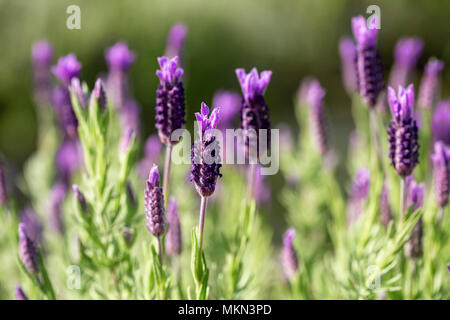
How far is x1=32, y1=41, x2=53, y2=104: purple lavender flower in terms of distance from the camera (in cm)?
176

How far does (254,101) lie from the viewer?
Result: 1026 millimetres

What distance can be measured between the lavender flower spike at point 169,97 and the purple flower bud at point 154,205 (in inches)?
5.3

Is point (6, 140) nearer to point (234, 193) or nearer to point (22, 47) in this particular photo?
point (22, 47)

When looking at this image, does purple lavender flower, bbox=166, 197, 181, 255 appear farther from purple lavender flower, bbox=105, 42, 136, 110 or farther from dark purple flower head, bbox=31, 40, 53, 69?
dark purple flower head, bbox=31, 40, 53, 69

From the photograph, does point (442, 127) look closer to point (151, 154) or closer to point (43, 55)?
point (151, 154)

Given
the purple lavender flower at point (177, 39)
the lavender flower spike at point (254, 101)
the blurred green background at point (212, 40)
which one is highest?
the blurred green background at point (212, 40)

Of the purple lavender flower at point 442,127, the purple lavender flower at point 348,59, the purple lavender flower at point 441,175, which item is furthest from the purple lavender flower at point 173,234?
the purple lavender flower at point 348,59

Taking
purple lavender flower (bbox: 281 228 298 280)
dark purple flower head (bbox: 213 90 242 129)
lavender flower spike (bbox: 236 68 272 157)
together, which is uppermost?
dark purple flower head (bbox: 213 90 242 129)

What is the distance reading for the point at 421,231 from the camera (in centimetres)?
120

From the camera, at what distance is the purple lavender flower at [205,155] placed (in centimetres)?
89

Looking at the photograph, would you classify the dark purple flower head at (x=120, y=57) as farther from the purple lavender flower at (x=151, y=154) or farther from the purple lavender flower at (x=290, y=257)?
the purple lavender flower at (x=290, y=257)

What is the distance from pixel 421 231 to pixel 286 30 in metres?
3.91

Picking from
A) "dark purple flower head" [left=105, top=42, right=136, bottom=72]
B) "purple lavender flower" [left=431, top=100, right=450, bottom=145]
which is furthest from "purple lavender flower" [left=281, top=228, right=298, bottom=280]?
"dark purple flower head" [left=105, top=42, right=136, bottom=72]

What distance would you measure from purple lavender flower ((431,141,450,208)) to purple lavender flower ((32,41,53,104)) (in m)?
1.26
